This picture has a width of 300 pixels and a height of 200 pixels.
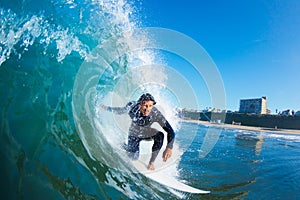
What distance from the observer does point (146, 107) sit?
3779 mm

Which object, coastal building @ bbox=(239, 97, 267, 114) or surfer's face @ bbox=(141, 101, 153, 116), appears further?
coastal building @ bbox=(239, 97, 267, 114)

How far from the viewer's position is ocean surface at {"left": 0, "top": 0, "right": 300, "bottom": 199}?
12.2 feet

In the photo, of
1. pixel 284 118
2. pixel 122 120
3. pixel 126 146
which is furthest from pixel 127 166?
pixel 284 118

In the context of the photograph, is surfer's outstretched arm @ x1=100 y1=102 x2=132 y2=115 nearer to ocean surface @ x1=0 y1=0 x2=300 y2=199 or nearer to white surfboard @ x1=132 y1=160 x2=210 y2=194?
ocean surface @ x1=0 y1=0 x2=300 y2=199

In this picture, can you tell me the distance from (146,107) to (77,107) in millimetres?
1721

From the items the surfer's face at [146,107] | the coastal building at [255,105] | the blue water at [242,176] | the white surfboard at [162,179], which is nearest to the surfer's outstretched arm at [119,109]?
the surfer's face at [146,107]

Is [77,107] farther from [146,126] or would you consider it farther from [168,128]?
[168,128]

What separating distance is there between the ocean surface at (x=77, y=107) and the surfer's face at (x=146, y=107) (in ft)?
2.56

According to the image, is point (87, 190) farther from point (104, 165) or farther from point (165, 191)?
point (165, 191)

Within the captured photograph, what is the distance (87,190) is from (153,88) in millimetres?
2490

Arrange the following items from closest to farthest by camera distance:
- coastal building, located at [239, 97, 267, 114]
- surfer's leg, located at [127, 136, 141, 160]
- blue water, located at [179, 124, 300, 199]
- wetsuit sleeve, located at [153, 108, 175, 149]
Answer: wetsuit sleeve, located at [153, 108, 175, 149], surfer's leg, located at [127, 136, 141, 160], blue water, located at [179, 124, 300, 199], coastal building, located at [239, 97, 267, 114]

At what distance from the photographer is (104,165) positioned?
4160 millimetres

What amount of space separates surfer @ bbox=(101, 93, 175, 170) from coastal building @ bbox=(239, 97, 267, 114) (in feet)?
154

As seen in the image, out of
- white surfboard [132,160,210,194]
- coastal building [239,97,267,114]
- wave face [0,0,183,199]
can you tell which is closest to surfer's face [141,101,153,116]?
wave face [0,0,183,199]
